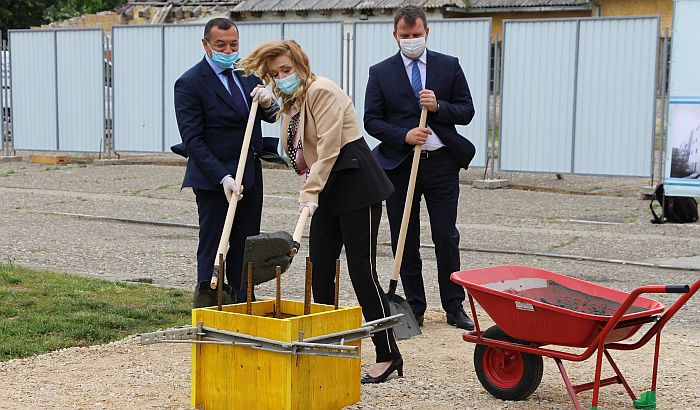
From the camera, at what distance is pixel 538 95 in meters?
15.7

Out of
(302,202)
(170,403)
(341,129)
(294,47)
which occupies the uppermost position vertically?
(294,47)

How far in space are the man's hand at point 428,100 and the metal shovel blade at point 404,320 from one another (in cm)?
114

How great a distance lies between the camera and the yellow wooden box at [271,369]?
499cm

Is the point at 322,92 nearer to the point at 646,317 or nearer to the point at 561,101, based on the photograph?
the point at 646,317

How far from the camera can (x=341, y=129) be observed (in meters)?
5.68

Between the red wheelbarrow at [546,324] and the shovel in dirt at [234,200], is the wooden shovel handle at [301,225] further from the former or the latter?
the red wheelbarrow at [546,324]

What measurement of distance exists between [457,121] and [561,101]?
866 cm

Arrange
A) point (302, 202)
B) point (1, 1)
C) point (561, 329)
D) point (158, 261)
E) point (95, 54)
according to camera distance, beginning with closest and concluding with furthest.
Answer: point (561, 329)
point (302, 202)
point (158, 261)
point (95, 54)
point (1, 1)

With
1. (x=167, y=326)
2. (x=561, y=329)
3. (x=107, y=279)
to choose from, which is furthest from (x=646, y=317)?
(x=107, y=279)

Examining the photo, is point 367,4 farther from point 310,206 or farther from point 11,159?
point 310,206

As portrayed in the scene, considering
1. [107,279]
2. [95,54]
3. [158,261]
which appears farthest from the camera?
[95,54]

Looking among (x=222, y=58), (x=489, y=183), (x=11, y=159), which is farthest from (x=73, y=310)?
(x=11, y=159)

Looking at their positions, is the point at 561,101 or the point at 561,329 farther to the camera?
the point at 561,101

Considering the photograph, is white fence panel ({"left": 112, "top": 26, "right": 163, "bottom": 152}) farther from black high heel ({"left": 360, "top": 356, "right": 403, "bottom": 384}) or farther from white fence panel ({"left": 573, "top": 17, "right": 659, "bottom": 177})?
black high heel ({"left": 360, "top": 356, "right": 403, "bottom": 384})
